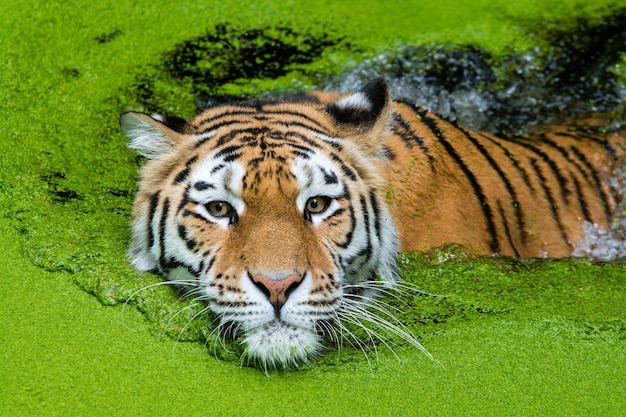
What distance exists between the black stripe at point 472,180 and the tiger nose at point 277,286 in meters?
1.15

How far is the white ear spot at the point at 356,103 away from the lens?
9.18ft

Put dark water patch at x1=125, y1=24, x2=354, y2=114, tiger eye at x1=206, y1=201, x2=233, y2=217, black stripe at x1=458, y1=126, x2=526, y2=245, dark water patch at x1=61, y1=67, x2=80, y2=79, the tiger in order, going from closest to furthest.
A: 1. the tiger
2. tiger eye at x1=206, y1=201, x2=233, y2=217
3. black stripe at x1=458, y1=126, x2=526, y2=245
4. dark water patch at x1=61, y1=67, x2=80, y2=79
5. dark water patch at x1=125, y1=24, x2=354, y2=114

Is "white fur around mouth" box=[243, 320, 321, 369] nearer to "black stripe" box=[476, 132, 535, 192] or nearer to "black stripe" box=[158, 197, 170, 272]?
"black stripe" box=[158, 197, 170, 272]

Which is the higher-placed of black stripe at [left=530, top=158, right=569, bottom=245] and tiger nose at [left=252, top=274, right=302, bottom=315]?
black stripe at [left=530, top=158, right=569, bottom=245]

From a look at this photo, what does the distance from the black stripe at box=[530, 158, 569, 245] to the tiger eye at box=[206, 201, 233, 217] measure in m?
1.66

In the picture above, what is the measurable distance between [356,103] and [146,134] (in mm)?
729

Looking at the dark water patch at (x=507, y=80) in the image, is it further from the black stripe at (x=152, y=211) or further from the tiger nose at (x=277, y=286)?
the tiger nose at (x=277, y=286)

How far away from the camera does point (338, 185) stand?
8.50 feet

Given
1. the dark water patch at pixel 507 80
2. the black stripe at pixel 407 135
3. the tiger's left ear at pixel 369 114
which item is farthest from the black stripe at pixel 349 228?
the dark water patch at pixel 507 80

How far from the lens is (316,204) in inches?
99.0

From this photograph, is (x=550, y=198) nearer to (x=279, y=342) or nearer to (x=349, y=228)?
(x=349, y=228)

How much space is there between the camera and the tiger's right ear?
2.68m

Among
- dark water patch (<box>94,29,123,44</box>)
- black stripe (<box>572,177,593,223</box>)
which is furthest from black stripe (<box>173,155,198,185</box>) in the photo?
black stripe (<box>572,177,593,223</box>)

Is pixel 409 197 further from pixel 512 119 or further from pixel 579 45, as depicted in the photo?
pixel 579 45
